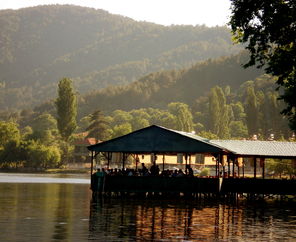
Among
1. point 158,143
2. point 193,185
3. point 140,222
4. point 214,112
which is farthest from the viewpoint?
point 214,112

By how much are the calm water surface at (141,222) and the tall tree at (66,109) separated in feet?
389

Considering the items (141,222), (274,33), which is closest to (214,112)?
(274,33)

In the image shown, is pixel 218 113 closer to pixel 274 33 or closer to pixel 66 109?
pixel 66 109

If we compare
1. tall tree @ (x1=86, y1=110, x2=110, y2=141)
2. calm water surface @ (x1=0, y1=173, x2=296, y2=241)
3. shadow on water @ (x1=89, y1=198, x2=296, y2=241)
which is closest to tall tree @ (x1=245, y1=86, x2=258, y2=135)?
tall tree @ (x1=86, y1=110, x2=110, y2=141)

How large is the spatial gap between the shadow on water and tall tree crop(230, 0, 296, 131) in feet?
22.0

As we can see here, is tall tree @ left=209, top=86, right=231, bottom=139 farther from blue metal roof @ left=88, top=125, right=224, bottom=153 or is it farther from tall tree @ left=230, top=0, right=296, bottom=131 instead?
tall tree @ left=230, top=0, right=296, bottom=131

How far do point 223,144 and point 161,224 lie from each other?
94.1ft

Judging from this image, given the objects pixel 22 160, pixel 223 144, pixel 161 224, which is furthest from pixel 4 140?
pixel 161 224

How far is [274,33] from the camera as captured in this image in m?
37.3

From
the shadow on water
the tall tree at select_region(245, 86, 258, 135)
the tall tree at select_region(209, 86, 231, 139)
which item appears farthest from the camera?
the tall tree at select_region(209, 86, 231, 139)

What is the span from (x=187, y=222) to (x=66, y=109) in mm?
133322

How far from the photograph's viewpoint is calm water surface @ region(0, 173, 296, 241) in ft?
92.0

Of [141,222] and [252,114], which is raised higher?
[252,114]

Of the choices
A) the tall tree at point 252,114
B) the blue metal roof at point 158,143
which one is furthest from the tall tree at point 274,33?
the tall tree at point 252,114
